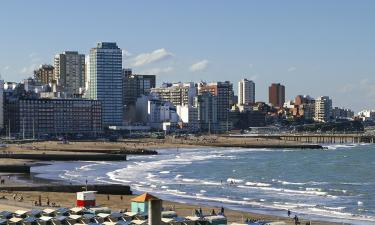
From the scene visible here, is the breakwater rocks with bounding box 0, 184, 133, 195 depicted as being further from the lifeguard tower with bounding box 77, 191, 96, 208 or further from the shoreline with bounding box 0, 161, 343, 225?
the lifeguard tower with bounding box 77, 191, 96, 208

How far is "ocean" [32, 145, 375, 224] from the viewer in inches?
2090

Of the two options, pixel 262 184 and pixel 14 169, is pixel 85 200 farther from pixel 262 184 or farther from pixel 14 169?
pixel 14 169

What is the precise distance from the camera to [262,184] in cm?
7462

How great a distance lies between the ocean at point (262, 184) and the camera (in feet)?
174

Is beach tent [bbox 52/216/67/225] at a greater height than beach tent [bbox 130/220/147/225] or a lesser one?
lesser

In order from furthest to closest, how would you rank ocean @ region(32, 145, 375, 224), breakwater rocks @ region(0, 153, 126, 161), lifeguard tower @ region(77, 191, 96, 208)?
breakwater rocks @ region(0, 153, 126, 161) → ocean @ region(32, 145, 375, 224) → lifeguard tower @ region(77, 191, 96, 208)

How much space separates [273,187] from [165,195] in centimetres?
1389

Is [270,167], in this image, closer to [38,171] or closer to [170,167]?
[170,167]

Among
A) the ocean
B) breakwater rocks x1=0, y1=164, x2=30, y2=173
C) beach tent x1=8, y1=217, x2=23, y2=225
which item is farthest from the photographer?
breakwater rocks x1=0, y1=164, x2=30, y2=173

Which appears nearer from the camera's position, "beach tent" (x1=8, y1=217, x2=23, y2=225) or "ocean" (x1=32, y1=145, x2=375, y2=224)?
"beach tent" (x1=8, y1=217, x2=23, y2=225)

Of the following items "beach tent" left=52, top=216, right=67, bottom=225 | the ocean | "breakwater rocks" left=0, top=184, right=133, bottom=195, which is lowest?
the ocean

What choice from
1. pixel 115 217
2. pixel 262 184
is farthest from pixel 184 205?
pixel 262 184

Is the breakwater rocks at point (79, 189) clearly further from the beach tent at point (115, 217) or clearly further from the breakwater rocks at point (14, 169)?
the breakwater rocks at point (14, 169)

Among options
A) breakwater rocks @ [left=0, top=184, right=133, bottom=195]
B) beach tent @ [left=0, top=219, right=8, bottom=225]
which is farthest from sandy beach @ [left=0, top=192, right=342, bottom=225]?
beach tent @ [left=0, top=219, right=8, bottom=225]
